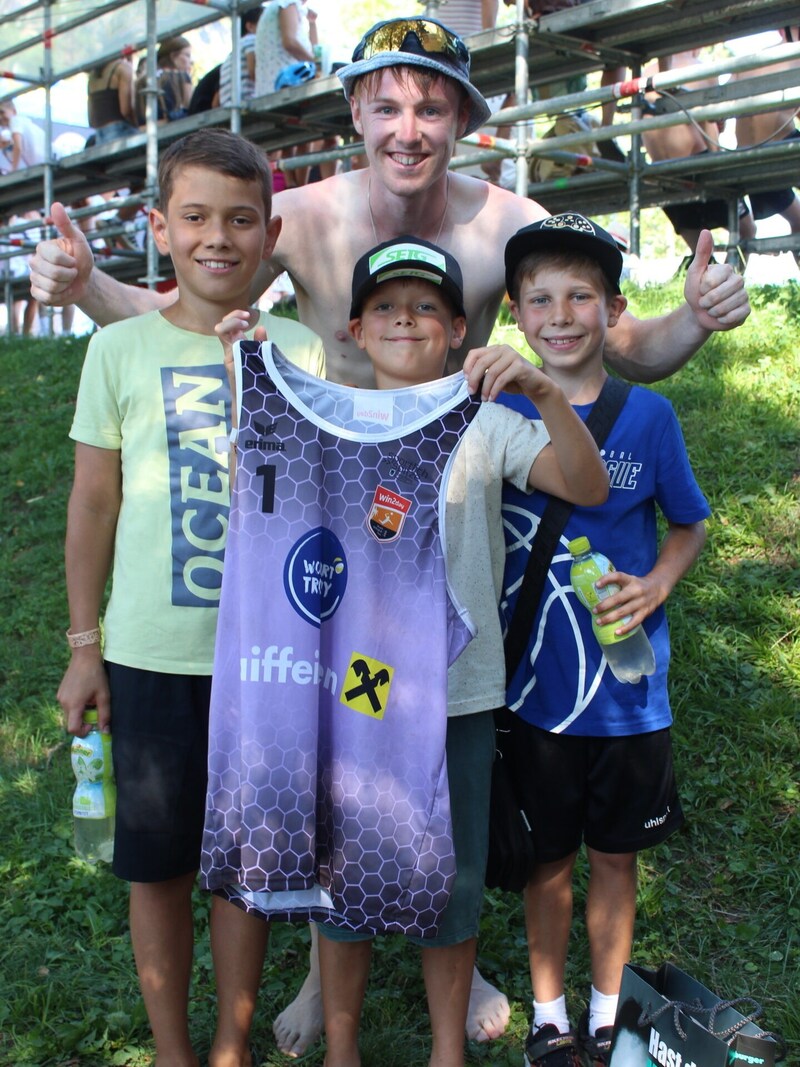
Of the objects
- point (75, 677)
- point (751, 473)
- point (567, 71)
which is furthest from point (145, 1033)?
point (567, 71)

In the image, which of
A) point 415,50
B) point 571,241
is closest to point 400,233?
point 415,50

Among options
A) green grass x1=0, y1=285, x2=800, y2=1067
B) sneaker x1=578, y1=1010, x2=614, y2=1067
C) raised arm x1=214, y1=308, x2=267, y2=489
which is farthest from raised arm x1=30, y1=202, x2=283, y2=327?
sneaker x1=578, y1=1010, x2=614, y2=1067

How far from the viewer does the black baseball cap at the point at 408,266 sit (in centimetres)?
260

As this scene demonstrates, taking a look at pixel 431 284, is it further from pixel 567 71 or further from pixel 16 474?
pixel 567 71

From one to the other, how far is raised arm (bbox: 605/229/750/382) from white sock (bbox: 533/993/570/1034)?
5.60 ft

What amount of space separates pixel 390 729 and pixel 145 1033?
151cm

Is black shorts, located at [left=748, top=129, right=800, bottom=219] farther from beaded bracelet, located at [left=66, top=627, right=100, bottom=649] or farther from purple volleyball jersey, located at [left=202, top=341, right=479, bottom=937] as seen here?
beaded bracelet, located at [left=66, top=627, right=100, bottom=649]

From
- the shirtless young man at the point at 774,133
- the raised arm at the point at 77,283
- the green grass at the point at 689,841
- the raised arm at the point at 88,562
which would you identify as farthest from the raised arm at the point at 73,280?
the shirtless young man at the point at 774,133

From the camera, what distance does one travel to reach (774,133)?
712 centimetres

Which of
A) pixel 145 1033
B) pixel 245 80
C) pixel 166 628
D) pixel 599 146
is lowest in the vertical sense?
pixel 145 1033

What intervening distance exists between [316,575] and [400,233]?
1.26 m

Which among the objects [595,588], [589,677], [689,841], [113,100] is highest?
[113,100]

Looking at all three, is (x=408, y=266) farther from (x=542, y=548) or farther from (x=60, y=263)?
(x=60, y=263)

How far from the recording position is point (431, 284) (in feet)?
8.70
